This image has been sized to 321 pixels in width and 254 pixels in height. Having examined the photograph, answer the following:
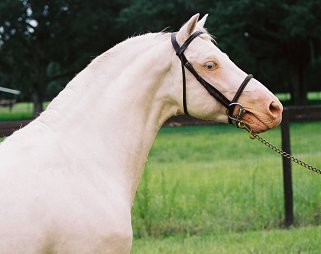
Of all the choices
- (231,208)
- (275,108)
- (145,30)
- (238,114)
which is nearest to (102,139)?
(238,114)

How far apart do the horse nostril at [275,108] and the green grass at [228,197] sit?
13.0 feet

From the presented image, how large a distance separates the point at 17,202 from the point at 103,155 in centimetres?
51

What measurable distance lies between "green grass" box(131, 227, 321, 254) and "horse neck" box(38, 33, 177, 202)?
10.4ft

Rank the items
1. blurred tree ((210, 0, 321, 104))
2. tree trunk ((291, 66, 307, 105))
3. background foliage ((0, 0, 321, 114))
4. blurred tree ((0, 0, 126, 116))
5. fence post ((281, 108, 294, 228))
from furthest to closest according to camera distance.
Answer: blurred tree ((0, 0, 126, 116))
tree trunk ((291, 66, 307, 105))
background foliage ((0, 0, 321, 114))
blurred tree ((210, 0, 321, 104))
fence post ((281, 108, 294, 228))

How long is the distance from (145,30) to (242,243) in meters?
24.2

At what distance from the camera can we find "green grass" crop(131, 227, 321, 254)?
5.91 meters

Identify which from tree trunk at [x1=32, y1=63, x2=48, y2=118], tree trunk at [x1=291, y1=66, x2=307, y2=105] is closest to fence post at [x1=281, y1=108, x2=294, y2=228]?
tree trunk at [x1=291, y1=66, x2=307, y2=105]

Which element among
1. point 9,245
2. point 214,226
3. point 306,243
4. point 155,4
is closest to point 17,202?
point 9,245

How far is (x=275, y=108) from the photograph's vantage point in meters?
2.94

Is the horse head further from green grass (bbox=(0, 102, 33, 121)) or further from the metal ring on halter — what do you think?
green grass (bbox=(0, 102, 33, 121))

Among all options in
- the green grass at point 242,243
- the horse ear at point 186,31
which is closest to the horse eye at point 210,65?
the horse ear at point 186,31

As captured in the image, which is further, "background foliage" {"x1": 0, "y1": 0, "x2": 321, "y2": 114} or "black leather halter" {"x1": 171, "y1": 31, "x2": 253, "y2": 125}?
"background foliage" {"x1": 0, "y1": 0, "x2": 321, "y2": 114}

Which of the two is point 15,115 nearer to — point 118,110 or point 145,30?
point 145,30

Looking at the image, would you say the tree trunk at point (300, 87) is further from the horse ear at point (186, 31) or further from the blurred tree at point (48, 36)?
the horse ear at point (186, 31)
